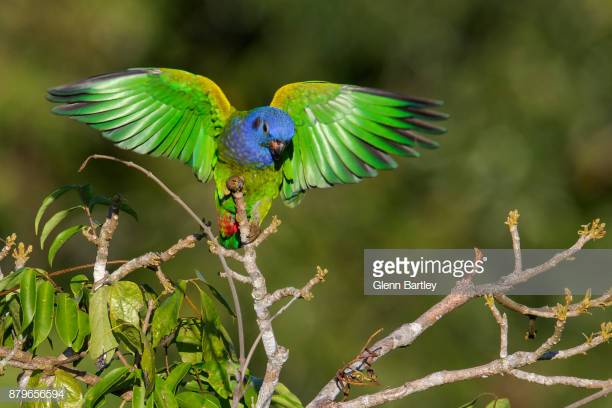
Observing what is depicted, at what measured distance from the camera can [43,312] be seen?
1.91 m

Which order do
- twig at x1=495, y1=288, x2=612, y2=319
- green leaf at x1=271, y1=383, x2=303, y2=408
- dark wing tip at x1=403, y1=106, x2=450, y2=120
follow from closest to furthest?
twig at x1=495, y1=288, x2=612, y2=319 < green leaf at x1=271, y1=383, x2=303, y2=408 < dark wing tip at x1=403, y1=106, x2=450, y2=120

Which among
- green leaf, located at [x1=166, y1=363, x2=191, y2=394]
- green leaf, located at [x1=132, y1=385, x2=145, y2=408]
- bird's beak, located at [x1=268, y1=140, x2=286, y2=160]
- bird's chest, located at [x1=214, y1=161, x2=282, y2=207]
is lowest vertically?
green leaf, located at [x1=132, y1=385, x2=145, y2=408]

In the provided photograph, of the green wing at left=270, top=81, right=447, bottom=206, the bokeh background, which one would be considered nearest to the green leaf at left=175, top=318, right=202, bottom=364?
the green wing at left=270, top=81, right=447, bottom=206

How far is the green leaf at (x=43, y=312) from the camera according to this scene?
6.21ft

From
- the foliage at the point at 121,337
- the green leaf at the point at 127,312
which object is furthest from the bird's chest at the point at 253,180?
the green leaf at the point at 127,312

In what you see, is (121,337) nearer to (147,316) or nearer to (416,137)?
(147,316)

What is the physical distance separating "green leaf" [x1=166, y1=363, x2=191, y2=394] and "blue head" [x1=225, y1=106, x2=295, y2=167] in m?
0.75

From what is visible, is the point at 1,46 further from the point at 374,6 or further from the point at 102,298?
the point at 102,298

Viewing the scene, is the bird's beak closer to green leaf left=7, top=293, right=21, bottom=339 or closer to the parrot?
the parrot

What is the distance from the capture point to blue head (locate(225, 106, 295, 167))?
8.01ft

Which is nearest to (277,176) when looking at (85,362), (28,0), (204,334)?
(204,334)

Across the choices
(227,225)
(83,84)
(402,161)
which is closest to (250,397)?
(227,225)

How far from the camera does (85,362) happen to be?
525 cm

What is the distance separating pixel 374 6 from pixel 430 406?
8.54 ft
